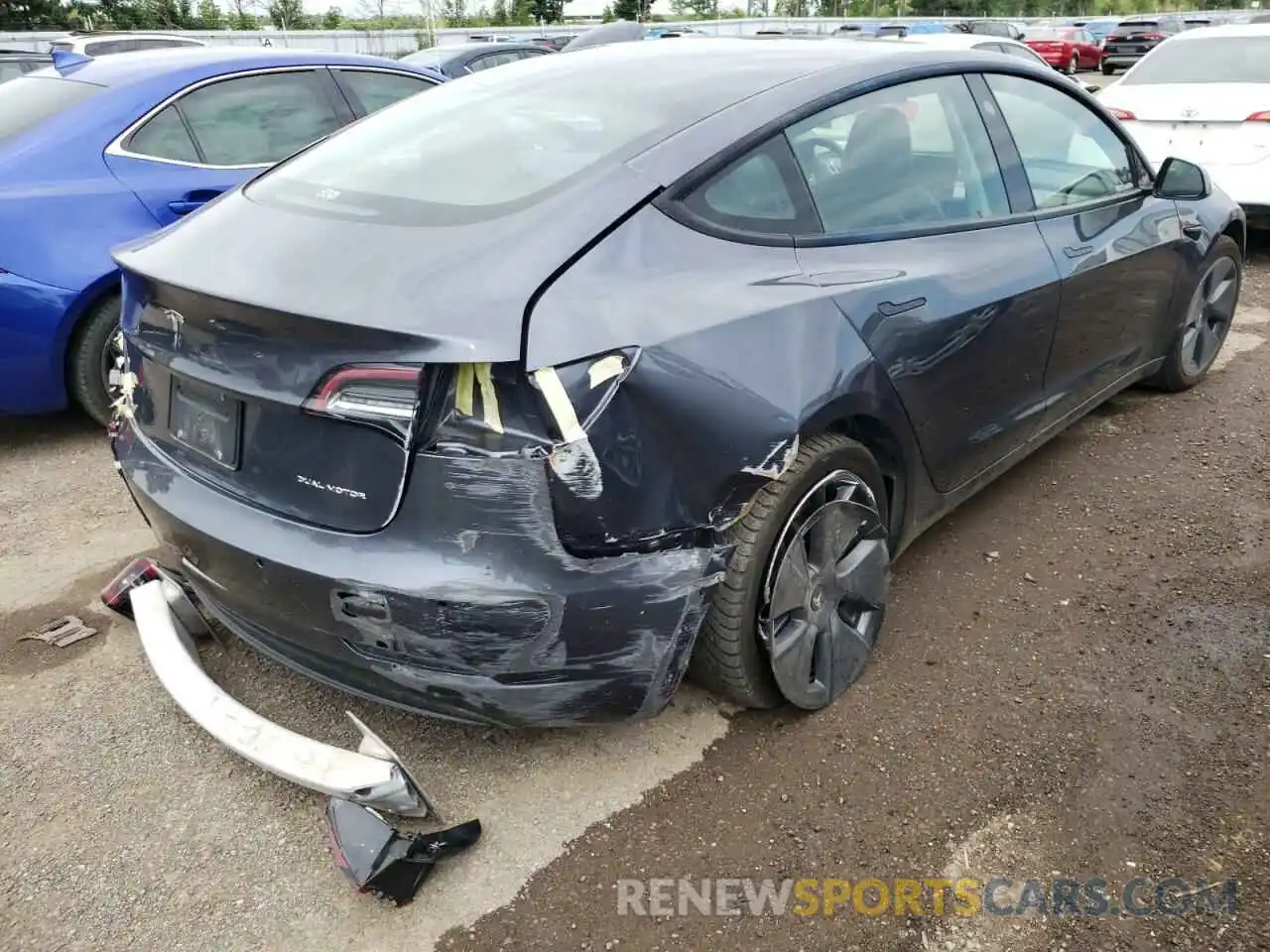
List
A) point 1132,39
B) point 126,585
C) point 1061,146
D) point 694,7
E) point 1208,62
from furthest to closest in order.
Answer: point 694,7 < point 1132,39 < point 1208,62 < point 1061,146 < point 126,585

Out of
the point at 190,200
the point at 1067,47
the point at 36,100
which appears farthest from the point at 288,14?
the point at 190,200

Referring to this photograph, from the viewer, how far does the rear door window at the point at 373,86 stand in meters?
5.09

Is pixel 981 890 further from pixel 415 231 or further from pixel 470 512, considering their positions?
pixel 415 231

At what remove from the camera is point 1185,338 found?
4539mm

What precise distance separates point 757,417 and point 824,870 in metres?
1.00

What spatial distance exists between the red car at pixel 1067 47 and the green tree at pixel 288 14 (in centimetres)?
2814

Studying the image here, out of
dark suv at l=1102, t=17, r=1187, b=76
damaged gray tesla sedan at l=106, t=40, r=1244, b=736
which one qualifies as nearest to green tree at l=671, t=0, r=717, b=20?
dark suv at l=1102, t=17, r=1187, b=76

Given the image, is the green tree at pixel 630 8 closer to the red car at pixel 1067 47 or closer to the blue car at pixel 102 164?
the red car at pixel 1067 47

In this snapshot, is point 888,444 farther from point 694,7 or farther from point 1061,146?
point 694,7

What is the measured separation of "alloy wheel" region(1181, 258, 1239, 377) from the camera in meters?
4.53

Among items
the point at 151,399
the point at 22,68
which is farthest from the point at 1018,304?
the point at 22,68

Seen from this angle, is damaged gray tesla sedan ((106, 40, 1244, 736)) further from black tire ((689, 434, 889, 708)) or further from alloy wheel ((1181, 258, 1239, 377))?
alloy wheel ((1181, 258, 1239, 377))

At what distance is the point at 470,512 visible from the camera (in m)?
1.90

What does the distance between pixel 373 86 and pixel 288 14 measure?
41.2 meters
